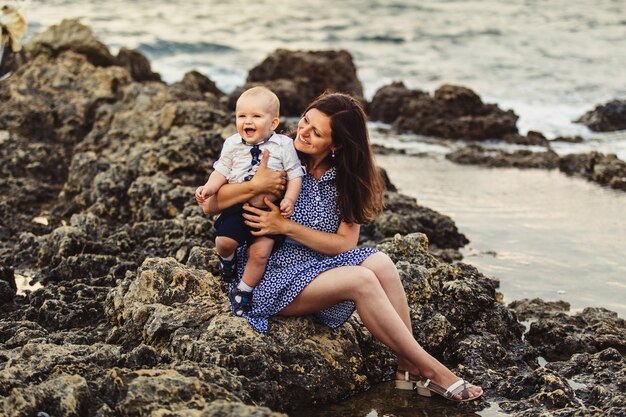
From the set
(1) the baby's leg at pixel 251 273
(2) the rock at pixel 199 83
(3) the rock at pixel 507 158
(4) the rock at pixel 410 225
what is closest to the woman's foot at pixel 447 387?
(1) the baby's leg at pixel 251 273

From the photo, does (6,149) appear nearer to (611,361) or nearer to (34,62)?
(34,62)

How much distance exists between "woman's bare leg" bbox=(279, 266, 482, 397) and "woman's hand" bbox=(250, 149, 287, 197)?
528 millimetres

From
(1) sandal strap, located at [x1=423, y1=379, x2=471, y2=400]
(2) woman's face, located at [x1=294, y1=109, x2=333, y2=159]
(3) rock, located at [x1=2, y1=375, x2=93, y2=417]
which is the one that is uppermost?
(2) woman's face, located at [x1=294, y1=109, x2=333, y2=159]

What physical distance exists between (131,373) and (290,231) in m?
1.24

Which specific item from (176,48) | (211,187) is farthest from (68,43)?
(176,48)

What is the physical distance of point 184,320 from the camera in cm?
455

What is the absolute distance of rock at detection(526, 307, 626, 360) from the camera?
18.0 feet

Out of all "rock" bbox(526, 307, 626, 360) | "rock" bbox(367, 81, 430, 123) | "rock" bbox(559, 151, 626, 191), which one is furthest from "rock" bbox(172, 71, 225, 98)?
"rock" bbox(526, 307, 626, 360)

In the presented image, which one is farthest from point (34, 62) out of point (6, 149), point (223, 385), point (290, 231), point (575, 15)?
point (575, 15)

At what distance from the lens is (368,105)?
16391mm

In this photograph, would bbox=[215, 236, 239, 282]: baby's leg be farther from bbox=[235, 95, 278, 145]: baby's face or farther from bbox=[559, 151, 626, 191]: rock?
bbox=[559, 151, 626, 191]: rock

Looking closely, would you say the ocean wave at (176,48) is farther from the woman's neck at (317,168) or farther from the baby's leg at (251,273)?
the baby's leg at (251,273)

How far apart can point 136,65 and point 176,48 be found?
39.1ft

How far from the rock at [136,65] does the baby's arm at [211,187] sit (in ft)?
35.0
